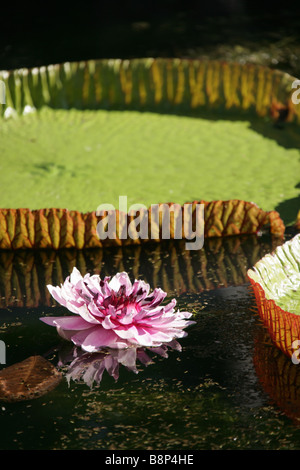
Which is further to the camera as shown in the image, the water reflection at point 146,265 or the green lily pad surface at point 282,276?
the water reflection at point 146,265

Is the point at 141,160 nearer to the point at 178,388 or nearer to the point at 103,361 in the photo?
the point at 103,361

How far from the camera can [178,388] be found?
1593mm

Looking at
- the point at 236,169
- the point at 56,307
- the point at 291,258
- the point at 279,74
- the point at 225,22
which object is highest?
the point at 225,22

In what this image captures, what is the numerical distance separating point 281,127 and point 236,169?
43cm

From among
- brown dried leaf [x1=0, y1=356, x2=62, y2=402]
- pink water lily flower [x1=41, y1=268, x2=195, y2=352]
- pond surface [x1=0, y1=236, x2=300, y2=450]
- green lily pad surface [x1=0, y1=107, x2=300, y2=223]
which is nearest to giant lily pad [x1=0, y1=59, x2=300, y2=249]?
green lily pad surface [x1=0, y1=107, x2=300, y2=223]

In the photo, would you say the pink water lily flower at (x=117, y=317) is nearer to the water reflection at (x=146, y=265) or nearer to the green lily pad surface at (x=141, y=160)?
the water reflection at (x=146, y=265)

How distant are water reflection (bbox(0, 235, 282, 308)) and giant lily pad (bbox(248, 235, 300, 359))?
25 centimetres

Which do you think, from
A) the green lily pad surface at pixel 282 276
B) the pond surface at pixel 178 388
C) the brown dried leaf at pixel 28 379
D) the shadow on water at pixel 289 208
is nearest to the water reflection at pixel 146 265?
the pond surface at pixel 178 388

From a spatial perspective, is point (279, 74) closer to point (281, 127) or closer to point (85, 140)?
point (281, 127)

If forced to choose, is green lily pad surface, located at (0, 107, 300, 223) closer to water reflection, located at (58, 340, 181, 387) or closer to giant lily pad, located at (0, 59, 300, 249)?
giant lily pad, located at (0, 59, 300, 249)

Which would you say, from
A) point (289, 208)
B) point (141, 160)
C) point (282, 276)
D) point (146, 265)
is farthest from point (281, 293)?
point (141, 160)

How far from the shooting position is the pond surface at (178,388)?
56.3 inches

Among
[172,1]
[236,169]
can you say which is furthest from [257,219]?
[172,1]

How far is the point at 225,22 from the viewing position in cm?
486
